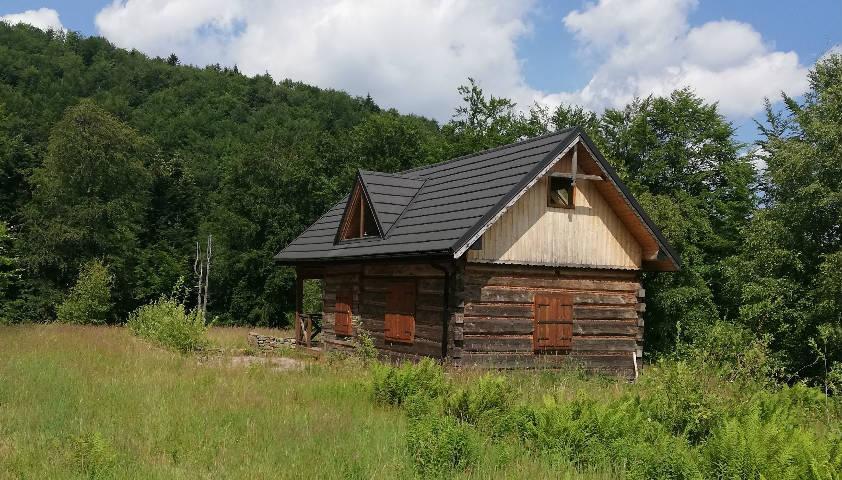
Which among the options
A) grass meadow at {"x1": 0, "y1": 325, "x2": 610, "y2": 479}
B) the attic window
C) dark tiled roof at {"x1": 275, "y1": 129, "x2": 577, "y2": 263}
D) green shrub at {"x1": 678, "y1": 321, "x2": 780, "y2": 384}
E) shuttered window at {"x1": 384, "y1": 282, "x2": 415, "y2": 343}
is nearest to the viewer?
grass meadow at {"x1": 0, "y1": 325, "x2": 610, "y2": 479}

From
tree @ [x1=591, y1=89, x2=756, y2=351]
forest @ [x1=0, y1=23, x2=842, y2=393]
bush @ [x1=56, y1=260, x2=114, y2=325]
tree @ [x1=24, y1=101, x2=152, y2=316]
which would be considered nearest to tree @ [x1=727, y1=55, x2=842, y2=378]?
forest @ [x1=0, y1=23, x2=842, y2=393]

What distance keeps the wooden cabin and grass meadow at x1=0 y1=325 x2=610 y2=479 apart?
348 cm

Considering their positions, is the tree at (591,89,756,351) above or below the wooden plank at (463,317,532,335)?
above

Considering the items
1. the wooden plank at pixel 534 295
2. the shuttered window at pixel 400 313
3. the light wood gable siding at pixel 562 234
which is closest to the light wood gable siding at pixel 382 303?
the shuttered window at pixel 400 313

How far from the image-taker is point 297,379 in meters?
12.3

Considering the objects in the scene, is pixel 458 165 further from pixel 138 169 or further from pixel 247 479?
pixel 138 169

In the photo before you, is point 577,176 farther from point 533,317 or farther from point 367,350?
point 367,350

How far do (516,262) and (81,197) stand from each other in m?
34.9

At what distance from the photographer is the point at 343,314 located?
68.7 feet

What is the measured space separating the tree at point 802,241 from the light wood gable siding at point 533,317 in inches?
262

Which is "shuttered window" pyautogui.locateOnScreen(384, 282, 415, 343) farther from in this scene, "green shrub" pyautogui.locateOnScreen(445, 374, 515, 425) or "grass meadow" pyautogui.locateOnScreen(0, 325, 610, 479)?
"green shrub" pyautogui.locateOnScreen(445, 374, 515, 425)

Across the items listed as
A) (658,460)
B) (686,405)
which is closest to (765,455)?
(658,460)

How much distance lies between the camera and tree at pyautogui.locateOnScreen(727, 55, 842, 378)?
74.4 ft

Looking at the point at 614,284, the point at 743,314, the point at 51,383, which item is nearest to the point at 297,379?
the point at 51,383
